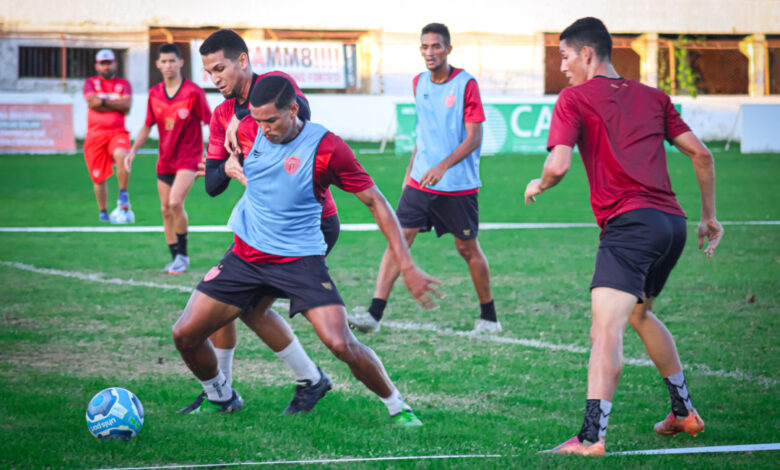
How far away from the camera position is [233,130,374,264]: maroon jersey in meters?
4.60

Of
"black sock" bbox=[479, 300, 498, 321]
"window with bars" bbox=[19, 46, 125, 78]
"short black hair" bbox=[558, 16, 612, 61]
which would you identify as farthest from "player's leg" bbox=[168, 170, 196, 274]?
"window with bars" bbox=[19, 46, 125, 78]

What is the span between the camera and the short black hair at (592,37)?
4441 millimetres

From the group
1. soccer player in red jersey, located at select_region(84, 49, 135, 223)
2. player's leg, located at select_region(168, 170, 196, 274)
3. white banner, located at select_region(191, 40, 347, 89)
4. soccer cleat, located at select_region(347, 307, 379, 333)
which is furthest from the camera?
white banner, located at select_region(191, 40, 347, 89)

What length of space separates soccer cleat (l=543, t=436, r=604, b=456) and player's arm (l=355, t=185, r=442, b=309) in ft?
A: 2.88

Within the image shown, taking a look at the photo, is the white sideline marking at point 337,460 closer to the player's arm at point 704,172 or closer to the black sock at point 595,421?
the black sock at point 595,421

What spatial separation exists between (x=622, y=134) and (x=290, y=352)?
85.6 inches

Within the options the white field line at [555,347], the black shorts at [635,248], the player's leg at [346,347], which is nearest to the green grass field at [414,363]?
the white field line at [555,347]

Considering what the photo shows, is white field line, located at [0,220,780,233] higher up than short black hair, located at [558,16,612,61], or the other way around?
short black hair, located at [558,16,612,61]

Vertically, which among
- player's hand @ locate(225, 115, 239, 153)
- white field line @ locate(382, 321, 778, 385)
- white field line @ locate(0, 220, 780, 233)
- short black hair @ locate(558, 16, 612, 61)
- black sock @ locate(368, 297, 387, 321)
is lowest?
white field line @ locate(382, 321, 778, 385)

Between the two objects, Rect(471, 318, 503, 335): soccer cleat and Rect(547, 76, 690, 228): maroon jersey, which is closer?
Rect(547, 76, 690, 228): maroon jersey

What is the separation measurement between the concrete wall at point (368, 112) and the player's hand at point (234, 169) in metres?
24.1

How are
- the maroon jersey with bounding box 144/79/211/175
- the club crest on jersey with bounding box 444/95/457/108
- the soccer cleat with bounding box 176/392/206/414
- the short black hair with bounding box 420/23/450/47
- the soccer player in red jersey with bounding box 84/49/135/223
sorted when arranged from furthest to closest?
the soccer player in red jersey with bounding box 84/49/135/223, the maroon jersey with bounding box 144/79/211/175, the club crest on jersey with bounding box 444/95/457/108, the short black hair with bounding box 420/23/450/47, the soccer cleat with bounding box 176/392/206/414

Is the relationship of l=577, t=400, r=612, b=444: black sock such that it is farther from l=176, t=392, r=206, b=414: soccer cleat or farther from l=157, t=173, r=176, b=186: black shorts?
l=157, t=173, r=176, b=186: black shorts

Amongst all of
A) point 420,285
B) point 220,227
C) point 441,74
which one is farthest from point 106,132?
point 420,285
